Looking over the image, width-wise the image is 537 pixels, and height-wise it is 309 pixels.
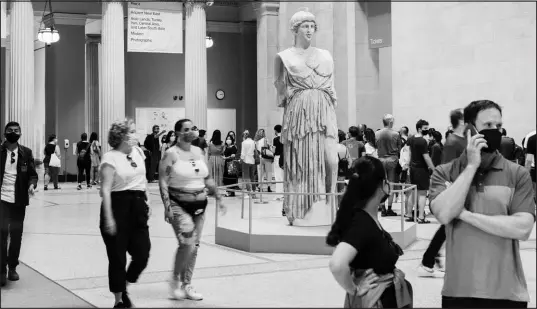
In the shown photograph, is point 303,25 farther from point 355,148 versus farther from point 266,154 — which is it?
point 266,154

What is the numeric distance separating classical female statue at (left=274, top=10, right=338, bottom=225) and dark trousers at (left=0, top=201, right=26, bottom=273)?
396 cm

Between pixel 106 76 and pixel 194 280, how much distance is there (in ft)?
55.6

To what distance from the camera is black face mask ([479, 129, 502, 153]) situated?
3643 millimetres

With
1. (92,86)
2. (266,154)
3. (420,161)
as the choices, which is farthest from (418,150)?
→ (92,86)

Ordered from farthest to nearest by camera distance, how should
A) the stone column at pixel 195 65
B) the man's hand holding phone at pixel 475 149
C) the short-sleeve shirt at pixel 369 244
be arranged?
the stone column at pixel 195 65 → the man's hand holding phone at pixel 475 149 → the short-sleeve shirt at pixel 369 244

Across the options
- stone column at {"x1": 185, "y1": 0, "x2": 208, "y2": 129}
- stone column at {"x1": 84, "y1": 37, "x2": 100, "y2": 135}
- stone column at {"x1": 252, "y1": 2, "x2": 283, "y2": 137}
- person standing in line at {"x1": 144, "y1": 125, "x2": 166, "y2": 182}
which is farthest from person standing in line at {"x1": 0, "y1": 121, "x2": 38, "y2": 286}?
stone column at {"x1": 84, "y1": 37, "x2": 100, "y2": 135}

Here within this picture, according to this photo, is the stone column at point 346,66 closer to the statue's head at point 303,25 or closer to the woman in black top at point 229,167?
the woman in black top at point 229,167

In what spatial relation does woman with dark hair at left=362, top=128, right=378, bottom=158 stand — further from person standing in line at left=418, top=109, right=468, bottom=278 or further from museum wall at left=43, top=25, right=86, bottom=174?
museum wall at left=43, top=25, right=86, bottom=174

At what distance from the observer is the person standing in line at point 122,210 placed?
21.4ft

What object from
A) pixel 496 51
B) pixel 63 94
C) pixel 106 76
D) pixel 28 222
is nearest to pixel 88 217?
pixel 28 222

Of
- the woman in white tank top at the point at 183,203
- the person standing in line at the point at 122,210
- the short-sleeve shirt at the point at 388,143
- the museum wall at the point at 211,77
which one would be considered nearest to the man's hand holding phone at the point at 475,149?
the person standing in line at the point at 122,210

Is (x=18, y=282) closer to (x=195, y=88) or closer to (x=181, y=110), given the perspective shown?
(x=195, y=88)

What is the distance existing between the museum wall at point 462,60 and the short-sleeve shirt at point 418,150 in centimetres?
275

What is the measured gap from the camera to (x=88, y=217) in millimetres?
14383
